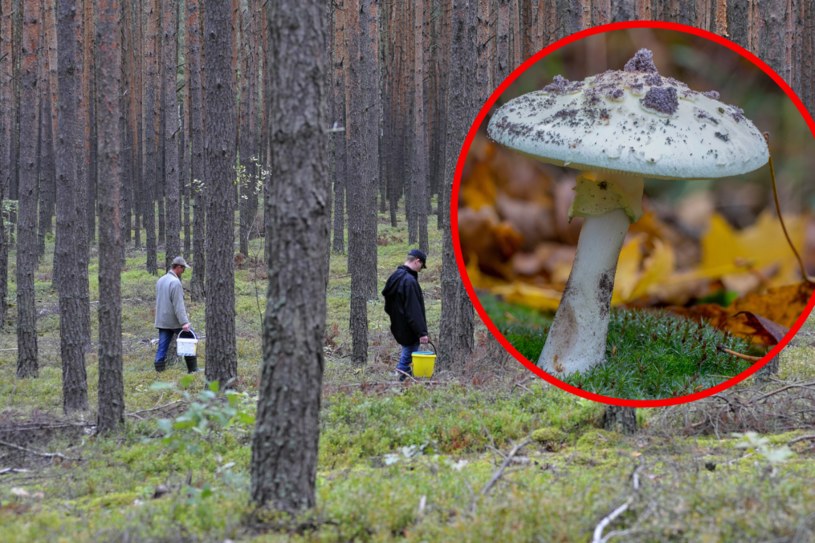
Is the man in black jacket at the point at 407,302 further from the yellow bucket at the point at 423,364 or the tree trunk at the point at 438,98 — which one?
the tree trunk at the point at 438,98

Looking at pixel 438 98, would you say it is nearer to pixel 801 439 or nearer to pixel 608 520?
pixel 801 439

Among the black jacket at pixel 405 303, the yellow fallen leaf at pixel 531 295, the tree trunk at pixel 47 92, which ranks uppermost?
the tree trunk at pixel 47 92

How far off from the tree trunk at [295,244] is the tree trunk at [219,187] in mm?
4903

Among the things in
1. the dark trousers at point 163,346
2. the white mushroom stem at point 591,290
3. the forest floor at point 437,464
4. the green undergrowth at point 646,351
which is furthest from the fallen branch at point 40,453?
the white mushroom stem at point 591,290

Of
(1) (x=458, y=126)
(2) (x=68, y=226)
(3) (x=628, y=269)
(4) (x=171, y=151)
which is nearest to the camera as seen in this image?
(3) (x=628, y=269)

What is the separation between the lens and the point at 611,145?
2.10m

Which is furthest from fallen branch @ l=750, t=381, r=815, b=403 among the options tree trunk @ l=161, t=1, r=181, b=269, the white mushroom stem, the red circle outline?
tree trunk @ l=161, t=1, r=181, b=269

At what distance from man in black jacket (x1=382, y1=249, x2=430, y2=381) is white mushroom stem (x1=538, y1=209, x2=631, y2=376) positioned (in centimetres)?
748

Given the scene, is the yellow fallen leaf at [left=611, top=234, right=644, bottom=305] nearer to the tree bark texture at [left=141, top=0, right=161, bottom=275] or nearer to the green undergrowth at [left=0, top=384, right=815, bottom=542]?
the green undergrowth at [left=0, top=384, right=815, bottom=542]

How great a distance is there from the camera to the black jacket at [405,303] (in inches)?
390

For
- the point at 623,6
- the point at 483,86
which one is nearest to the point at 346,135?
the point at 483,86

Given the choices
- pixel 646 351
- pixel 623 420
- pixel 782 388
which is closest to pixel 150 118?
pixel 623 420

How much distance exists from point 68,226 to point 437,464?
21.2 feet

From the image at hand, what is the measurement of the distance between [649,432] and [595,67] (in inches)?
191
